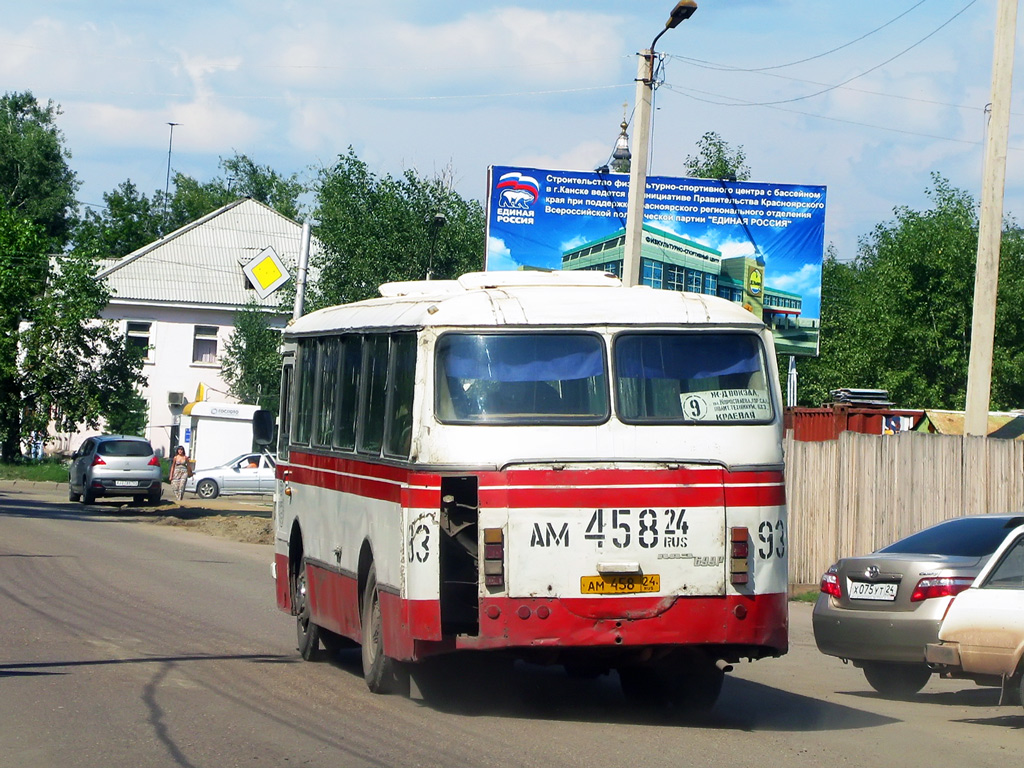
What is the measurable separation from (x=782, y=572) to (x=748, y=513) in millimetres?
444

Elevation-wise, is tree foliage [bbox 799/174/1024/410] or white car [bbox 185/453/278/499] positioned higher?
tree foliage [bbox 799/174/1024/410]

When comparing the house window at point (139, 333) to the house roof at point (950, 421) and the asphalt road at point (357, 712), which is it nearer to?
the house roof at point (950, 421)

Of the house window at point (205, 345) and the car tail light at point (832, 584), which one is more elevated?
the house window at point (205, 345)

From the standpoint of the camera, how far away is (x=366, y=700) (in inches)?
384

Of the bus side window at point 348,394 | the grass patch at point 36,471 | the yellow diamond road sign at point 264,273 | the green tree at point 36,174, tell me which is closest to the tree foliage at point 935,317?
the yellow diamond road sign at point 264,273

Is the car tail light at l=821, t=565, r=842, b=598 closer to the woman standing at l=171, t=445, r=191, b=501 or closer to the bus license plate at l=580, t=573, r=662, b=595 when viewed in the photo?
the bus license plate at l=580, t=573, r=662, b=595

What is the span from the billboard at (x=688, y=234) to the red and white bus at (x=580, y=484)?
20366mm

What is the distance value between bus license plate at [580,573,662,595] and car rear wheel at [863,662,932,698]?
10.9 ft

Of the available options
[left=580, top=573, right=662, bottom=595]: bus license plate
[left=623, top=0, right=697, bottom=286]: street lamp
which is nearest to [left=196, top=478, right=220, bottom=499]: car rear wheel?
[left=623, top=0, right=697, bottom=286]: street lamp

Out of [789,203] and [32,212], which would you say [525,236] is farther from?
[32,212]

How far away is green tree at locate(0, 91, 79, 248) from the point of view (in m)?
78.1

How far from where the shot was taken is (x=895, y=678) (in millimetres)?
11398

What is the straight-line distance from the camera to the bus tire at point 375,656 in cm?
973

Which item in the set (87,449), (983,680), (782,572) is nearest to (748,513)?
(782,572)
